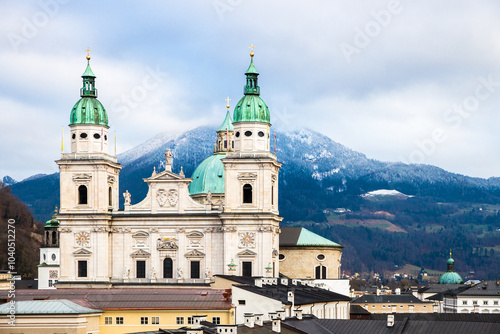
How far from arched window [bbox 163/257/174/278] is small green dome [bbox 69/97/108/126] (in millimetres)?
16371

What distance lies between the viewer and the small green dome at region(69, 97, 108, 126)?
11706 cm

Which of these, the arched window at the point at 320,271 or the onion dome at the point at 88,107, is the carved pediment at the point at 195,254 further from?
the arched window at the point at 320,271

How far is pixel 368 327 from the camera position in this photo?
83.2 meters

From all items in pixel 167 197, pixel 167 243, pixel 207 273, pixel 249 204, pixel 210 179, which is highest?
pixel 210 179

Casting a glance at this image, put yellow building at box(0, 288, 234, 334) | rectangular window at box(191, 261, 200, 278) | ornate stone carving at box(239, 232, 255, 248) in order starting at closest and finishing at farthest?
yellow building at box(0, 288, 234, 334)
ornate stone carving at box(239, 232, 255, 248)
rectangular window at box(191, 261, 200, 278)

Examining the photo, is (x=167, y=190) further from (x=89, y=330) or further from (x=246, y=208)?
(x=89, y=330)

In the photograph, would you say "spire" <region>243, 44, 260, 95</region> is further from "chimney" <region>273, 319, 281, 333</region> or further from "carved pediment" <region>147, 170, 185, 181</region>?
"chimney" <region>273, 319, 281, 333</region>

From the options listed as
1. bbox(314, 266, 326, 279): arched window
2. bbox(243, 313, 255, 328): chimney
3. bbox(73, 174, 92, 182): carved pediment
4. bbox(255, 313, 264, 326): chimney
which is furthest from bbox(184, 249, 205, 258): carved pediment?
bbox(243, 313, 255, 328): chimney

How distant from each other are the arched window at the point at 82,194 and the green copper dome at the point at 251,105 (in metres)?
17.2

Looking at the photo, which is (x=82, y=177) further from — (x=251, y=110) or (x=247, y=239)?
(x=251, y=110)

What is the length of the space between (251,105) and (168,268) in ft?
62.4

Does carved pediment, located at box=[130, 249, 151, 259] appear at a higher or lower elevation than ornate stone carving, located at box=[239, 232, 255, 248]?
lower

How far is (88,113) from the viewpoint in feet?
385

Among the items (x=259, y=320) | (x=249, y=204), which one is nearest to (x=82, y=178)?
(x=249, y=204)
